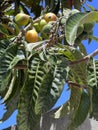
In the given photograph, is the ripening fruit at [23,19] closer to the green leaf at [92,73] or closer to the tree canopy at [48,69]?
the tree canopy at [48,69]

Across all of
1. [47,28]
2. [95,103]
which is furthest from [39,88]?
[47,28]

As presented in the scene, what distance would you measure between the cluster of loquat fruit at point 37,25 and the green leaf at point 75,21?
5.9 inches

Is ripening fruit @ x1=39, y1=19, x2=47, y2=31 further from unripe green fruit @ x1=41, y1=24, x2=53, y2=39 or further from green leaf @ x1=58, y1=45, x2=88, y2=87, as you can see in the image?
green leaf @ x1=58, y1=45, x2=88, y2=87

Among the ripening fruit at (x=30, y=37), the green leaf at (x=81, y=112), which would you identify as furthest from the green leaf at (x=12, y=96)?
the green leaf at (x=81, y=112)

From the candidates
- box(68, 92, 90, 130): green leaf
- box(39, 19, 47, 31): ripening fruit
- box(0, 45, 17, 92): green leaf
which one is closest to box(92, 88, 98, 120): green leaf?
box(68, 92, 90, 130): green leaf

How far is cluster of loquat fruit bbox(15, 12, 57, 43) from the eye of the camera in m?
1.47

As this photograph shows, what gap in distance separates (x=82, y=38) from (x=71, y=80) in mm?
154

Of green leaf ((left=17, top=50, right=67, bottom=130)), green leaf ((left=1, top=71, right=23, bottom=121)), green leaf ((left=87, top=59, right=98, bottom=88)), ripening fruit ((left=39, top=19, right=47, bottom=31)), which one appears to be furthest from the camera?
ripening fruit ((left=39, top=19, right=47, bottom=31))

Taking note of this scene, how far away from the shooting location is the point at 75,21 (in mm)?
1332

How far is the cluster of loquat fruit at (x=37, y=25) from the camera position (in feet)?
4.83

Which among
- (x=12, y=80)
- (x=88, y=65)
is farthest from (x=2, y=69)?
(x=88, y=65)

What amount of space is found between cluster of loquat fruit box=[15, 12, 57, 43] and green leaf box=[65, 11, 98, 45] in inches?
5.9

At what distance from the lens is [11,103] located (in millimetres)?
1590

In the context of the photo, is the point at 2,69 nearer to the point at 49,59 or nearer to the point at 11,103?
the point at 49,59
